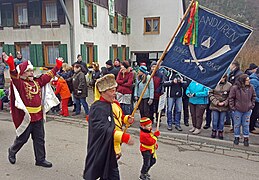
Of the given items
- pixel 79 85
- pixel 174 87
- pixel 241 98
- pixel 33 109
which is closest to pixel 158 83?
pixel 174 87

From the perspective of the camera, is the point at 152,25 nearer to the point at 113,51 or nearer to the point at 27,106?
the point at 113,51

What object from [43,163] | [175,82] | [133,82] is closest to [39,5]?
[133,82]

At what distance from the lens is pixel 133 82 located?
7.76 m

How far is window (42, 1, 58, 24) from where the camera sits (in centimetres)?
1405

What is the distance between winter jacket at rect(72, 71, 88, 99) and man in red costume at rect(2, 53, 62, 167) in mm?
3338

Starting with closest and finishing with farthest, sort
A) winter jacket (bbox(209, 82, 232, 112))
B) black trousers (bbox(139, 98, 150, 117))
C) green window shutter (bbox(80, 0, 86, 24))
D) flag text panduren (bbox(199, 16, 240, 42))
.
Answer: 1. flag text panduren (bbox(199, 16, 240, 42))
2. winter jacket (bbox(209, 82, 232, 112))
3. black trousers (bbox(139, 98, 150, 117))
4. green window shutter (bbox(80, 0, 86, 24))

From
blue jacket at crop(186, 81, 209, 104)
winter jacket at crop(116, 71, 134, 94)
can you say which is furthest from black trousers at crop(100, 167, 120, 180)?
winter jacket at crop(116, 71, 134, 94)

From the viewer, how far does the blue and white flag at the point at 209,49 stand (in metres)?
Answer: 4.16

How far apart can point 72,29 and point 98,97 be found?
11136mm

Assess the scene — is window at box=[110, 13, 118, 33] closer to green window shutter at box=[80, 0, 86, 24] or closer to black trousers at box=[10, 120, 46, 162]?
green window shutter at box=[80, 0, 86, 24]

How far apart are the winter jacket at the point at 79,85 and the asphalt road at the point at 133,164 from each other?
230 cm

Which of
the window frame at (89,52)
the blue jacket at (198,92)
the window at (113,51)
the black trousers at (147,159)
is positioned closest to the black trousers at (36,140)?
the black trousers at (147,159)

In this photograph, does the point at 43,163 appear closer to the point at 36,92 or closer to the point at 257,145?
the point at 36,92

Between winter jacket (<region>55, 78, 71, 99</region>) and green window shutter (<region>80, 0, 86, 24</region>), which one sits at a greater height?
green window shutter (<region>80, 0, 86, 24</region>)
